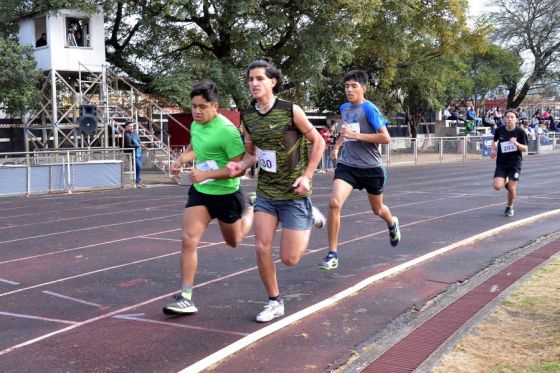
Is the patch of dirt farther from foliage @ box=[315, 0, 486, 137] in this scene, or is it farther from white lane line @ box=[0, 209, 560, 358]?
foliage @ box=[315, 0, 486, 137]

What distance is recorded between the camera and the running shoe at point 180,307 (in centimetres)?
547

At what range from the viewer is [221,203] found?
18.4ft

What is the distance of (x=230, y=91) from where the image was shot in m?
24.9

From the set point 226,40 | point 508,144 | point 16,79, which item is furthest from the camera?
point 226,40

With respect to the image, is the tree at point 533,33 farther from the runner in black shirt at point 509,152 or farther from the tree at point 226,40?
the runner in black shirt at point 509,152

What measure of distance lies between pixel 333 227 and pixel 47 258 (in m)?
3.67

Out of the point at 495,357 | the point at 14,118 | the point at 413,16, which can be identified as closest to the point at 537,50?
the point at 413,16

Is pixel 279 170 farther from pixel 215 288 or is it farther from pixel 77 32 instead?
pixel 77 32

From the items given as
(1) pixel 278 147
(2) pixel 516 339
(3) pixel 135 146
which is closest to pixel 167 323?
(1) pixel 278 147

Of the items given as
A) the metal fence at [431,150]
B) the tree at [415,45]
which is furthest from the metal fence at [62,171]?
the tree at [415,45]

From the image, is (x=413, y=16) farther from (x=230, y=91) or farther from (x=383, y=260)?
(x=383, y=260)

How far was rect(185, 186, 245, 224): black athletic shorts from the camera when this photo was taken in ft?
18.3

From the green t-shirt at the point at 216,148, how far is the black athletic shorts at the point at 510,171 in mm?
7184

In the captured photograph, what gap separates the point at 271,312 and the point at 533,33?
4484cm
